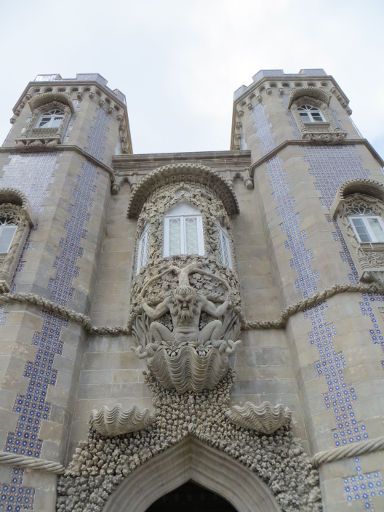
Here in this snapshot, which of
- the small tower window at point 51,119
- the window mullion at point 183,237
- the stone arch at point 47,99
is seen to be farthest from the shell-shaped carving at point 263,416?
the stone arch at point 47,99

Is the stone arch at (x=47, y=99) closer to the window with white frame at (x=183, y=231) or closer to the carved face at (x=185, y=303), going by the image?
the window with white frame at (x=183, y=231)

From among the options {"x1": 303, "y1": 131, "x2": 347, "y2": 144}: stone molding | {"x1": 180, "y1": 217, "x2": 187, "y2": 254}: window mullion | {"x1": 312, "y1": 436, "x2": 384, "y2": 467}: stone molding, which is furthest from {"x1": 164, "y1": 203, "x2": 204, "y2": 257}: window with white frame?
{"x1": 312, "y1": 436, "x2": 384, "y2": 467}: stone molding

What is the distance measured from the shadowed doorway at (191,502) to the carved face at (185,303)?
160 inches

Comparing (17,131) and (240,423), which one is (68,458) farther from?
(17,131)

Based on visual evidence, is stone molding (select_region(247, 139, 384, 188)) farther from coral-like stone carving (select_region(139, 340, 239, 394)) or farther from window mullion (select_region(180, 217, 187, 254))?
coral-like stone carving (select_region(139, 340, 239, 394))

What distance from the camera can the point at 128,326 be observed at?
373 inches

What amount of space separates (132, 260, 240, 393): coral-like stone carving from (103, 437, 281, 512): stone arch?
117 centimetres

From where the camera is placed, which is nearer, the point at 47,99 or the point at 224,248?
the point at 224,248

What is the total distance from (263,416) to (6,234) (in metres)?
7.50

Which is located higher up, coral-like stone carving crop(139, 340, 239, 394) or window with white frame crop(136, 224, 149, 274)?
window with white frame crop(136, 224, 149, 274)

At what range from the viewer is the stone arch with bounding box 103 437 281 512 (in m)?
7.30

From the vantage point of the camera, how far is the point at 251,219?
41.7 feet

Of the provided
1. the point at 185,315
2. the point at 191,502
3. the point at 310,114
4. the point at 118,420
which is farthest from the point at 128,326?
the point at 310,114

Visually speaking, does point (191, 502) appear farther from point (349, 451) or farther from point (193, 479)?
point (349, 451)
